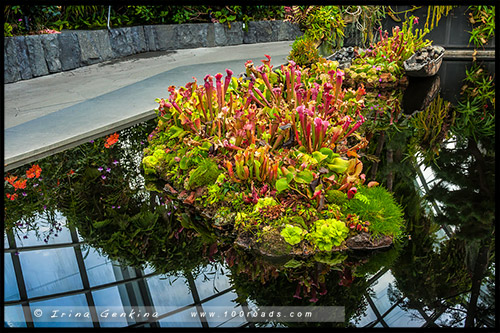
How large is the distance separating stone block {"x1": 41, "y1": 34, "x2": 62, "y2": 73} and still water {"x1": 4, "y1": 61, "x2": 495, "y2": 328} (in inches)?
181

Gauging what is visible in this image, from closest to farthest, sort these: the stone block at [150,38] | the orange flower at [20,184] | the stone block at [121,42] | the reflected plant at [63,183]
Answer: the reflected plant at [63,183], the orange flower at [20,184], the stone block at [121,42], the stone block at [150,38]

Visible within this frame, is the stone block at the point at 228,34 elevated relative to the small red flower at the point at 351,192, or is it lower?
elevated

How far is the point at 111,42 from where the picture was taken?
9391 millimetres

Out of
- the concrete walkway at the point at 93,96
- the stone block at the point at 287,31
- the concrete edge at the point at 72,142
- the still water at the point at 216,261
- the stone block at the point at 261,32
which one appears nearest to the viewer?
the still water at the point at 216,261

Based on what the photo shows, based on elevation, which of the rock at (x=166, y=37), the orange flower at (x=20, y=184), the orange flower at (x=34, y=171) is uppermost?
the rock at (x=166, y=37)

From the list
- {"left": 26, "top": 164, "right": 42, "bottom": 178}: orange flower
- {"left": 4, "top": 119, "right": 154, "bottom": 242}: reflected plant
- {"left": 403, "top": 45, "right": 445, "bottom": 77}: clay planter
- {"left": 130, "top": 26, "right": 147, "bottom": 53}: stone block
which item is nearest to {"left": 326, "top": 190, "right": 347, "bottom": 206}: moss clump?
{"left": 4, "top": 119, "right": 154, "bottom": 242}: reflected plant

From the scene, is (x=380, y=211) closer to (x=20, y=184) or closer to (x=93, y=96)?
(x=20, y=184)

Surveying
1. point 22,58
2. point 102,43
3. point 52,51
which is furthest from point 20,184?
point 102,43

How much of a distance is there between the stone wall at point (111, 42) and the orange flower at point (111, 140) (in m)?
3.68

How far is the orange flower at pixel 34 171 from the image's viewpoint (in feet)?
11.9

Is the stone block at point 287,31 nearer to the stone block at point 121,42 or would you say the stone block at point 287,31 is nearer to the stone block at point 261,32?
the stone block at point 261,32

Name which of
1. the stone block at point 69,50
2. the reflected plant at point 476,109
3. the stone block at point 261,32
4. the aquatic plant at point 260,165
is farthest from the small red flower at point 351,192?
the stone block at point 261,32

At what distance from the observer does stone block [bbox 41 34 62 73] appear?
26.4ft

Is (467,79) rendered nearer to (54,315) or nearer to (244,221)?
(244,221)
